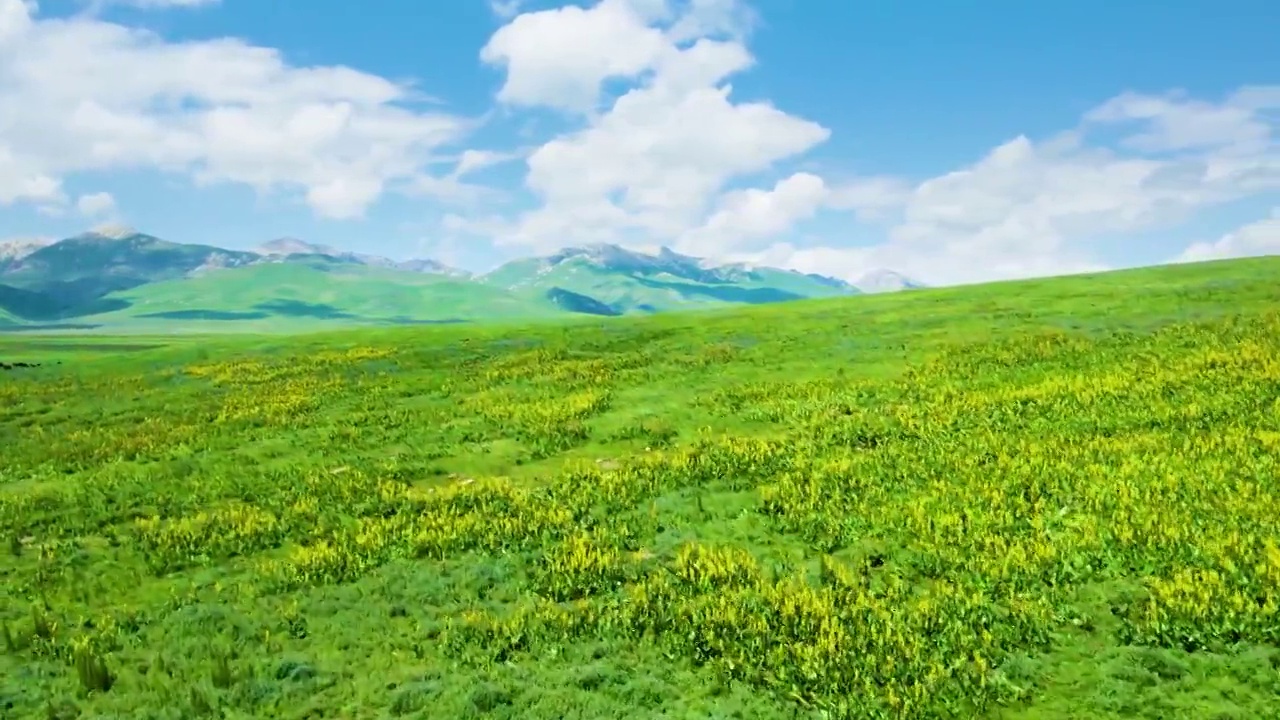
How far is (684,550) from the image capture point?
16562 millimetres

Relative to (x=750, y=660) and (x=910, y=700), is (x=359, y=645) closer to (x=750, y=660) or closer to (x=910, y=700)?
(x=750, y=660)

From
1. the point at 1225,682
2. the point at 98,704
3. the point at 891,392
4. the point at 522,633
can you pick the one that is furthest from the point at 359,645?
the point at 891,392

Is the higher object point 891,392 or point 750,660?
point 891,392

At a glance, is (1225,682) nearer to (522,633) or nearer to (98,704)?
(522,633)

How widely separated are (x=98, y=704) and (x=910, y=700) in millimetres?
11667

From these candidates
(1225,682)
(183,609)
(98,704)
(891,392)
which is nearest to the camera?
(1225,682)

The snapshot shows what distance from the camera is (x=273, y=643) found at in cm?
1345

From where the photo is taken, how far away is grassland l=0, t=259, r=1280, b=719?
11617 mm

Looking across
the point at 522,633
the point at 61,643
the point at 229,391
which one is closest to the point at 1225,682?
Answer: the point at 522,633

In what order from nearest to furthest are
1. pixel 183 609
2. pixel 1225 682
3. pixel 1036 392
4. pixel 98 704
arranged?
pixel 1225 682 < pixel 98 704 < pixel 183 609 < pixel 1036 392

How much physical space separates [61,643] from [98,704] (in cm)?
254

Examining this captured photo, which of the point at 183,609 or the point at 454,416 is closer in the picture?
the point at 183,609

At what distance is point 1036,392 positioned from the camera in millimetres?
28016

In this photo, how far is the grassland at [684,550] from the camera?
1162 centimetres
